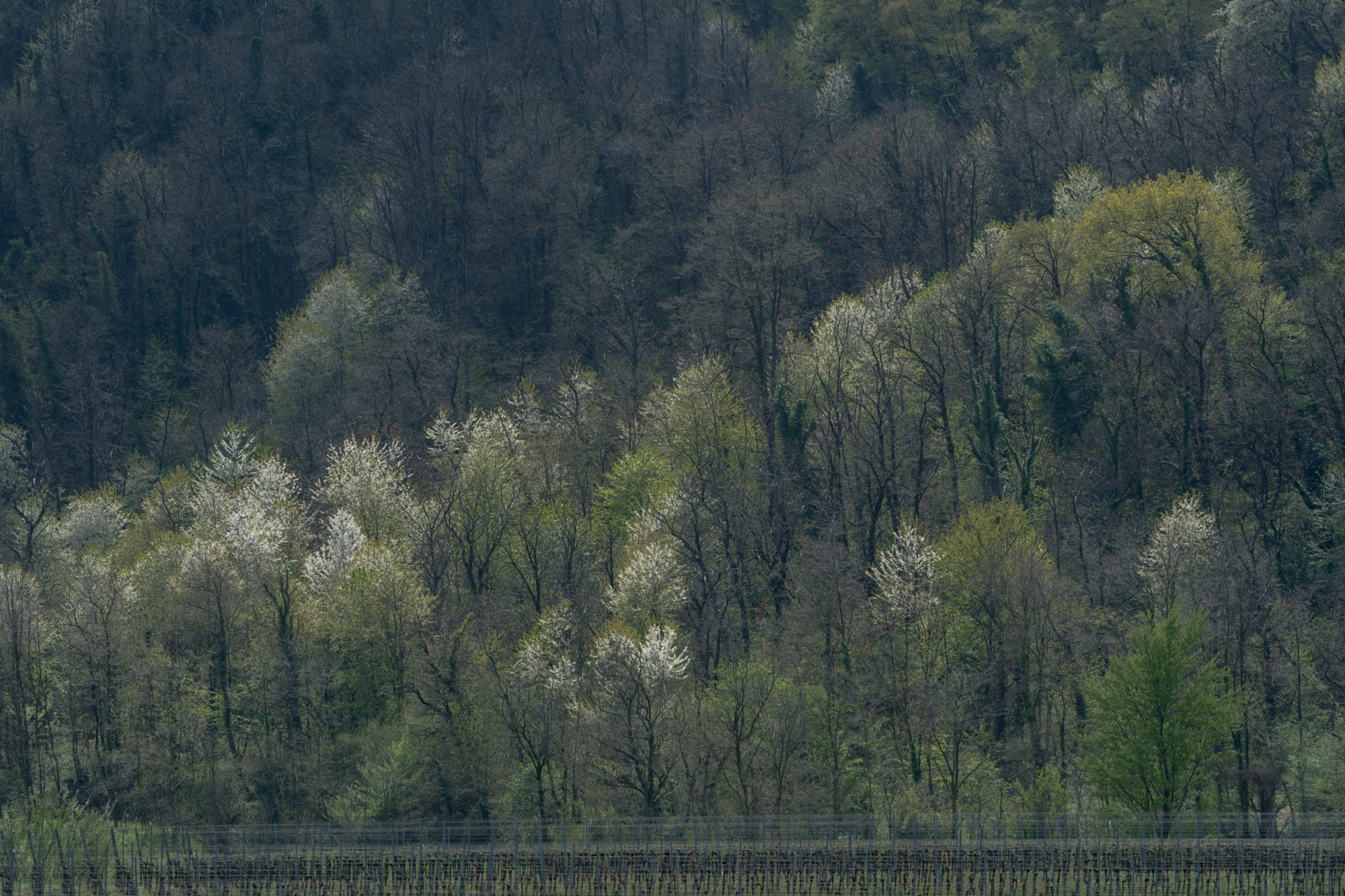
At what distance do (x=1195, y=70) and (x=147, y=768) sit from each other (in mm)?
73250

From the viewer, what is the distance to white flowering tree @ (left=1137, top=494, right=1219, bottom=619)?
205 feet

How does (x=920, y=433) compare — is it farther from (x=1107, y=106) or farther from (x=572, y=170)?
(x=572, y=170)

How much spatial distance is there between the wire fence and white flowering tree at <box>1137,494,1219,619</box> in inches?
598

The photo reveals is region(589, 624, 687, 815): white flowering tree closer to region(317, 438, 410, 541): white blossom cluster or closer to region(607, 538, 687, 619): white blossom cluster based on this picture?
region(607, 538, 687, 619): white blossom cluster

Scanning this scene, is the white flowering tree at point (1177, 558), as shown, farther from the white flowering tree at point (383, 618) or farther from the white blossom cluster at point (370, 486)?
the white blossom cluster at point (370, 486)

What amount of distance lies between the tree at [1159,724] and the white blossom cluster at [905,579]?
34.3 ft

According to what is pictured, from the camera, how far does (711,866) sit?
4425cm

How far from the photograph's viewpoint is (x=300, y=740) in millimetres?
67438

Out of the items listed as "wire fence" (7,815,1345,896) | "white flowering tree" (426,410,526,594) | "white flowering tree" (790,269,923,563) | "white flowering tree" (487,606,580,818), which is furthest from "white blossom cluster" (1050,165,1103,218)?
"wire fence" (7,815,1345,896)

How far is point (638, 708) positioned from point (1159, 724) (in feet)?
58.9

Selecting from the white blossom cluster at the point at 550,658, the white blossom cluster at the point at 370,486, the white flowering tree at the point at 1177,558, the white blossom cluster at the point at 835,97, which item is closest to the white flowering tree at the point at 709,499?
the white blossom cluster at the point at 550,658

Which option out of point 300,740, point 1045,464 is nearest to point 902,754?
point 1045,464

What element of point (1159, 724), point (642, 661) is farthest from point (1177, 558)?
point (642, 661)

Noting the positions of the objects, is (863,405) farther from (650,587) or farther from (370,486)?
(370,486)
